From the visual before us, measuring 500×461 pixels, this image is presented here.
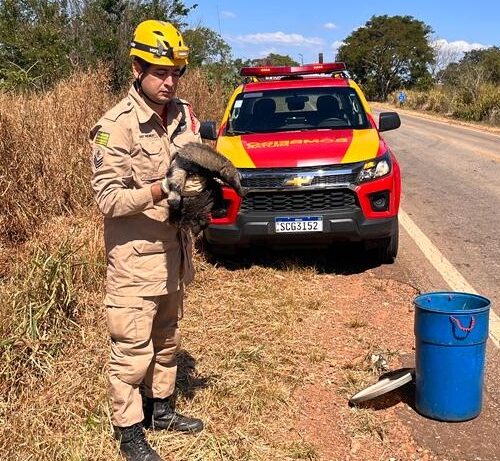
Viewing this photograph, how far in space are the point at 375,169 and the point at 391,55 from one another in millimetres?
62337

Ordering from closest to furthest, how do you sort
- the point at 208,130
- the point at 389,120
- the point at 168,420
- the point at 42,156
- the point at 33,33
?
the point at 168,420 < the point at 42,156 < the point at 208,130 < the point at 389,120 < the point at 33,33

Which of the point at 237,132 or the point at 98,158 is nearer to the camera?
the point at 98,158

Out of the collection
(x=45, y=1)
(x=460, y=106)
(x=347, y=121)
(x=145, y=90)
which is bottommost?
(x=460, y=106)

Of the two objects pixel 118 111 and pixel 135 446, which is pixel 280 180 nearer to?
pixel 118 111

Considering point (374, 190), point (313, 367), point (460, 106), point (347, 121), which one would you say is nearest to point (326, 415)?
point (313, 367)

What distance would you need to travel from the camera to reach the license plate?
218 inches

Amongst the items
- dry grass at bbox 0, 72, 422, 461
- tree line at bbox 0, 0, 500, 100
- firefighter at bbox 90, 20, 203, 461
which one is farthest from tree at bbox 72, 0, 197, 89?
firefighter at bbox 90, 20, 203, 461

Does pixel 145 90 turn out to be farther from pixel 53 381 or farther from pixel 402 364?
pixel 402 364

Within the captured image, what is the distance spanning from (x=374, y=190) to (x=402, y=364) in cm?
194

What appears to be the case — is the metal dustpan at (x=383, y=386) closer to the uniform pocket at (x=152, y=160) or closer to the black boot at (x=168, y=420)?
the black boot at (x=168, y=420)

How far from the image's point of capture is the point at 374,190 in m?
5.57

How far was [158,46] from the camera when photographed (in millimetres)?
2727

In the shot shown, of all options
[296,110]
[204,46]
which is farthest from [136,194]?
[204,46]

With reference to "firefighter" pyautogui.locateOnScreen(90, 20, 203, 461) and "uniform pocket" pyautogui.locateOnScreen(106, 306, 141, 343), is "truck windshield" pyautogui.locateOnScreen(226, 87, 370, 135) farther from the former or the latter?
"uniform pocket" pyautogui.locateOnScreen(106, 306, 141, 343)
